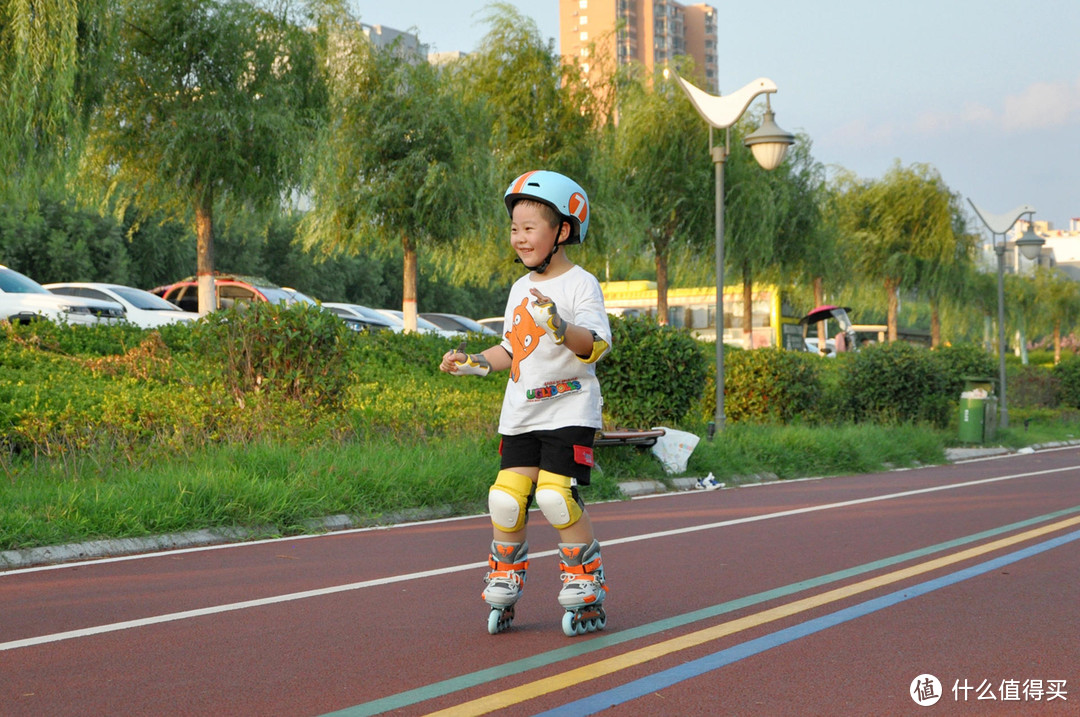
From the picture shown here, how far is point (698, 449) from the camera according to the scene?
1434cm

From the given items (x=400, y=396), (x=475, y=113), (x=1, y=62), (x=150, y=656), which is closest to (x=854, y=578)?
(x=150, y=656)

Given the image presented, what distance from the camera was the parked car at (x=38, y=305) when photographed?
20.7 metres

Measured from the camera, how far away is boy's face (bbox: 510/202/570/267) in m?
5.21

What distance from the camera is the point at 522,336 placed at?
5.24 m

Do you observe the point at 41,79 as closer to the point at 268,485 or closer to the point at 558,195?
the point at 268,485

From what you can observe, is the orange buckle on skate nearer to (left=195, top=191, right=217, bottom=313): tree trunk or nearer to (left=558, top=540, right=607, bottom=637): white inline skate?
(left=558, top=540, right=607, bottom=637): white inline skate

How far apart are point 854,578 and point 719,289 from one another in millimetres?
9873

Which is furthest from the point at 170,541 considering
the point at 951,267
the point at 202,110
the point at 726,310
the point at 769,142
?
the point at 951,267

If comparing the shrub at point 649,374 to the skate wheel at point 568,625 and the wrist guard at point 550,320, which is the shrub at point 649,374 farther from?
the wrist guard at point 550,320

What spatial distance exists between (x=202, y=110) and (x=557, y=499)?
63.2ft

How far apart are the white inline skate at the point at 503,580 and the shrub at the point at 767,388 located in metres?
15.5

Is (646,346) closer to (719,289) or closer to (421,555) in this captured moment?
(719,289)

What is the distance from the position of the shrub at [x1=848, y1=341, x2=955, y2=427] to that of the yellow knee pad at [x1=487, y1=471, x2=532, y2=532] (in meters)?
17.7

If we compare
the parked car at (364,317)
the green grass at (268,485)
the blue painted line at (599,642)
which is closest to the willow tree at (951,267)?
the parked car at (364,317)
